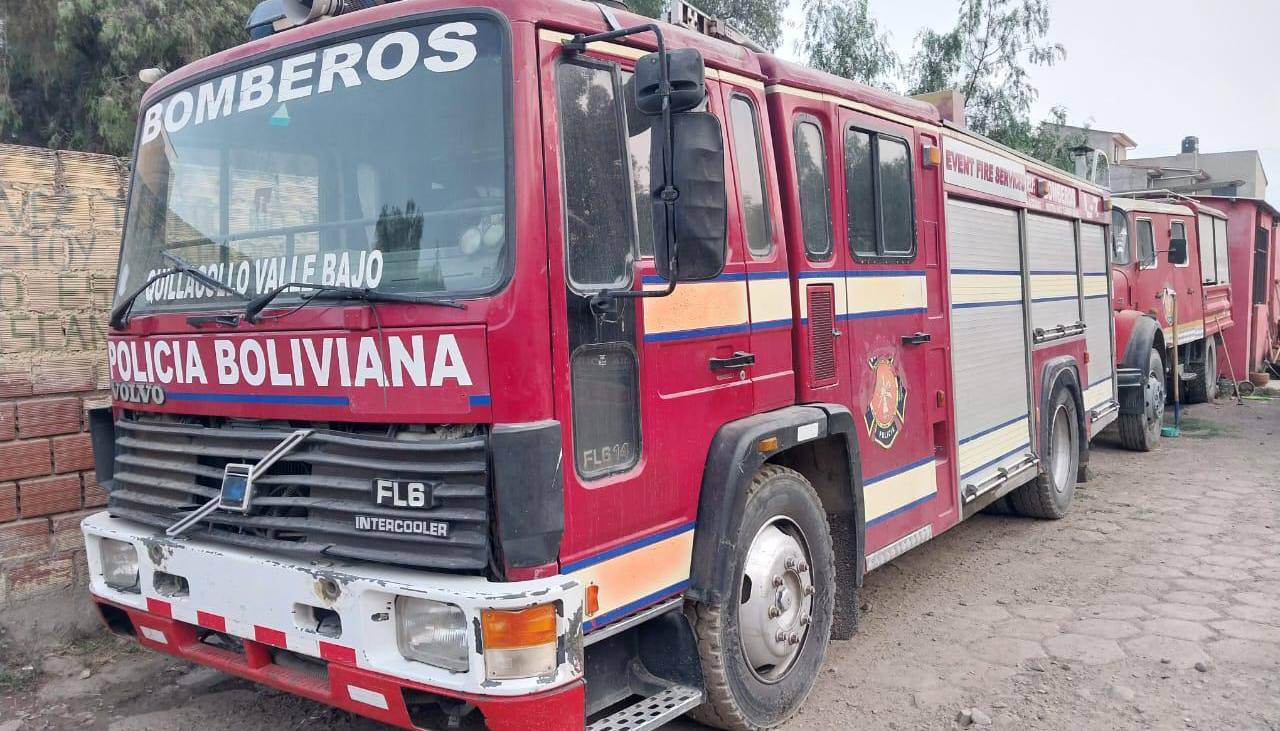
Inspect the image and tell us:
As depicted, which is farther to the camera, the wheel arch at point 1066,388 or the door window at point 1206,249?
the door window at point 1206,249

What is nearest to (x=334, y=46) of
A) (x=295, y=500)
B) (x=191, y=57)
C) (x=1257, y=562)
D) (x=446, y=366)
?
(x=446, y=366)

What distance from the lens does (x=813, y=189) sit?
13.8 ft

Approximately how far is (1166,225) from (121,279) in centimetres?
1070

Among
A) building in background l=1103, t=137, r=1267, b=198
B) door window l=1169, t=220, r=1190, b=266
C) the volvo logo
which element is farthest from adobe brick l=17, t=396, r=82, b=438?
building in background l=1103, t=137, r=1267, b=198

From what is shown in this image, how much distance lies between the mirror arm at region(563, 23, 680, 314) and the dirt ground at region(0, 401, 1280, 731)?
182cm

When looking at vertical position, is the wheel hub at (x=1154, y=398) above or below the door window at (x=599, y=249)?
below

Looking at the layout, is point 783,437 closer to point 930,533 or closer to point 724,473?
point 724,473

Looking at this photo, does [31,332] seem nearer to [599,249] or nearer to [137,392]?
[137,392]

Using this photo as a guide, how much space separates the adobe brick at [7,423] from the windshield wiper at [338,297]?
2187 millimetres

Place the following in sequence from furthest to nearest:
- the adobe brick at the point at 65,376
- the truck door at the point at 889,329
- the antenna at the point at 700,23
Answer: the adobe brick at the point at 65,376 → the truck door at the point at 889,329 → the antenna at the point at 700,23

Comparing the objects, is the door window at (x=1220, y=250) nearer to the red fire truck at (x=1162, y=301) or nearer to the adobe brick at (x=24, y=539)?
the red fire truck at (x=1162, y=301)

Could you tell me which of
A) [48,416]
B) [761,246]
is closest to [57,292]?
[48,416]

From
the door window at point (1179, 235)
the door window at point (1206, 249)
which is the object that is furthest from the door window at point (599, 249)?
the door window at point (1206, 249)

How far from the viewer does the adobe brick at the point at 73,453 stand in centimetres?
472
